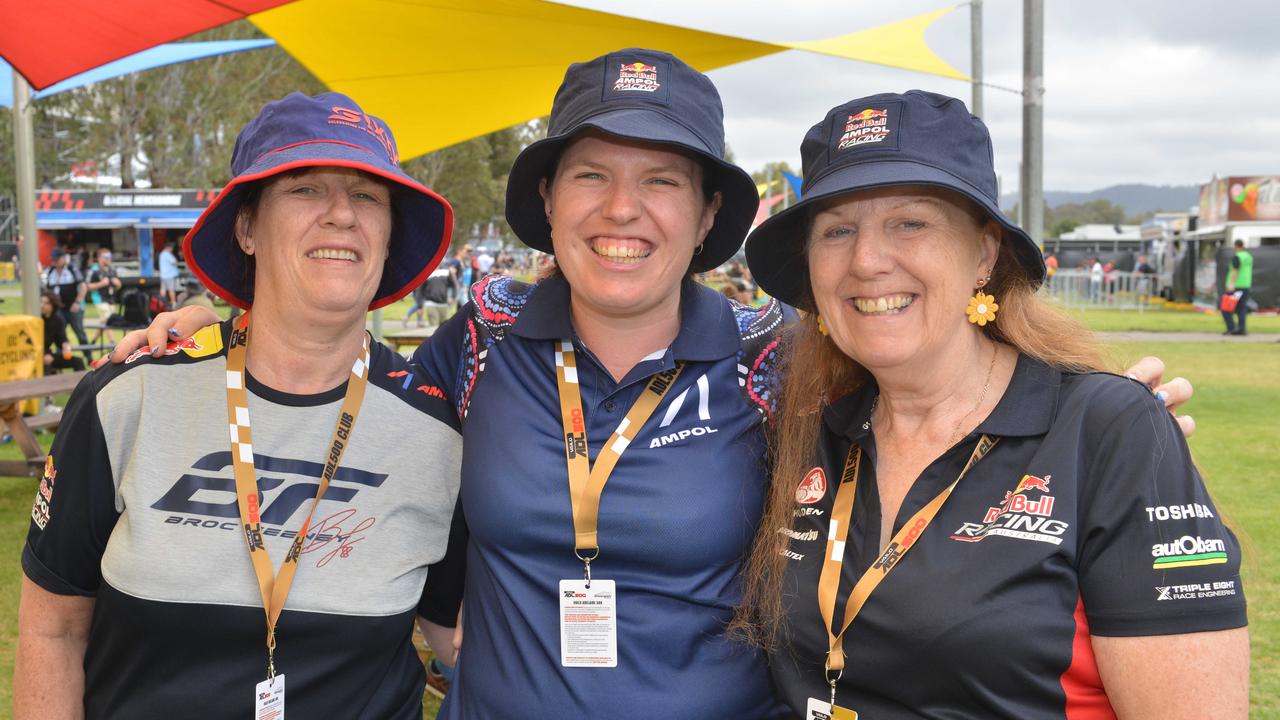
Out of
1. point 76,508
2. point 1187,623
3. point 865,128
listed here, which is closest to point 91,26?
point 76,508

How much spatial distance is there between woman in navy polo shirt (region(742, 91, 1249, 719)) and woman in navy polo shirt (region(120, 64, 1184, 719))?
0.48 feet

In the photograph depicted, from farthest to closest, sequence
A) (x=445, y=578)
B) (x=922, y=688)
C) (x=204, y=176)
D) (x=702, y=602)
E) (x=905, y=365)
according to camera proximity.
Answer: (x=204, y=176) < (x=445, y=578) < (x=702, y=602) < (x=905, y=365) < (x=922, y=688)

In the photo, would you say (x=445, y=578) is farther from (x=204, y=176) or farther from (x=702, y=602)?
(x=204, y=176)

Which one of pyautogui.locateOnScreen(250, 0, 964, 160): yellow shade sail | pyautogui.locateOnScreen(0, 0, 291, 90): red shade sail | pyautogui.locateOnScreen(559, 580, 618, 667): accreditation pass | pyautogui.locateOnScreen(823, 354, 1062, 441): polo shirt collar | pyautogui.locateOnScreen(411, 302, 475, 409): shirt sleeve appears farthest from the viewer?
pyautogui.locateOnScreen(250, 0, 964, 160): yellow shade sail

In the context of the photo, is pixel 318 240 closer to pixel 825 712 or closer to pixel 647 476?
pixel 647 476

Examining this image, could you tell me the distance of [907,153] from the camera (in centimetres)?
196

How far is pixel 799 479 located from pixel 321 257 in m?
1.22

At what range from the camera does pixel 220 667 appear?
6.86ft

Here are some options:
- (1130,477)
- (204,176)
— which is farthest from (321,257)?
(204,176)

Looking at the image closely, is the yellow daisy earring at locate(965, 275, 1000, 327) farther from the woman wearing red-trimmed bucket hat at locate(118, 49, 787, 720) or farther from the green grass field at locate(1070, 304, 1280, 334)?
the green grass field at locate(1070, 304, 1280, 334)

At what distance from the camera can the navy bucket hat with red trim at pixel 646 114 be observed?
90.6 inches

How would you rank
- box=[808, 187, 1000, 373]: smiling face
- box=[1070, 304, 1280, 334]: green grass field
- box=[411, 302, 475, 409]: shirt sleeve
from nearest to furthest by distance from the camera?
box=[808, 187, 1000, 373]: smiling face → box=[411, 302, 475, 409]: shirt sleeve → box=[1070, 304, 1280, 334]: green grass field

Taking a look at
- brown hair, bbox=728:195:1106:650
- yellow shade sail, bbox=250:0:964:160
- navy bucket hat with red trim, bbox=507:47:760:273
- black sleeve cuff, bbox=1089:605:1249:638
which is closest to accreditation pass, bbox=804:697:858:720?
brown hair, bbox=728:195:1106:650

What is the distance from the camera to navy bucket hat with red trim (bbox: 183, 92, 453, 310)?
87.2 inches
